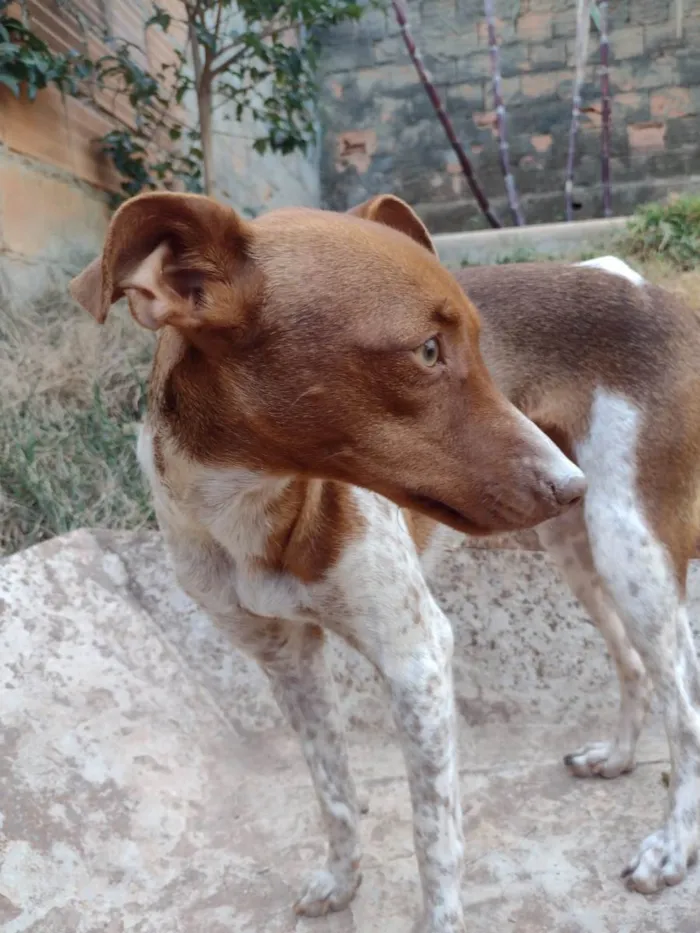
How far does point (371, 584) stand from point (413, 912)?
934 mm

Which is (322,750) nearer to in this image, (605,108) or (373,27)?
(605,108)

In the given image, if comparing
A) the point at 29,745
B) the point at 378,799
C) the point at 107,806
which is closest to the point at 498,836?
the point at 378,799

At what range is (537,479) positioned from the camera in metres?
1.54

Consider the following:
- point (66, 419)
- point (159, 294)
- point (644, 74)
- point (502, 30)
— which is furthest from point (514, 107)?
point (159, 294)

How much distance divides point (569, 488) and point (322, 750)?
40.6 inches

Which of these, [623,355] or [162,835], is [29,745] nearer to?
[162,835]

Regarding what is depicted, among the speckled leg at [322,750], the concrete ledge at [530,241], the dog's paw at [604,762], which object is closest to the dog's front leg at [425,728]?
the speckled leg at [322,750]

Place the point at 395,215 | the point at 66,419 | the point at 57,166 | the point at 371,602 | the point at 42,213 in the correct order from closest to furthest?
1. the point at 371,602
2. the point at 395,215
3. the point at 66,419
4. the point at 42,213
5. the point at 57,166

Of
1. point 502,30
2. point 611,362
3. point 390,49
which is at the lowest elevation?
point 611,362

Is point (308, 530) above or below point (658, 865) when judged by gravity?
above

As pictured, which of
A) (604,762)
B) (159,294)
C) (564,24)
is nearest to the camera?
(159,294)

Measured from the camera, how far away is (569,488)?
60.9 inches

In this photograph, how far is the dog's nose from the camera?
1543 mm

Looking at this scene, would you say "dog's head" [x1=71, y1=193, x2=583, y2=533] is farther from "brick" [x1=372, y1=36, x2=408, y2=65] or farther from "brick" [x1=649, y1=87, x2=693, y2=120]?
"brick" [x1=372, y1=36, x2=408, y2=65]
